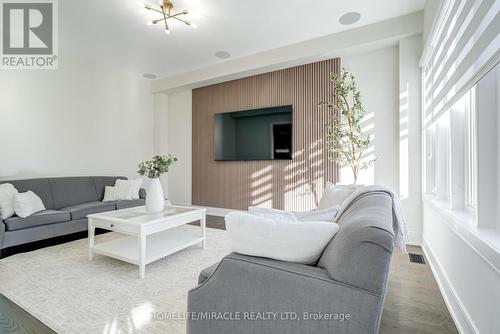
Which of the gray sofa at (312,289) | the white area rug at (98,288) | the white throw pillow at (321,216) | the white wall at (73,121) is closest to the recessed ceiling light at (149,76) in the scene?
the white wall at (73,121)

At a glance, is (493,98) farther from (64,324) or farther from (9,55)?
(9,55)

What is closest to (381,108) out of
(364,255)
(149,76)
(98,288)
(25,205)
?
(364,255)

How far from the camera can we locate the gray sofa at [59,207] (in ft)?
8.95

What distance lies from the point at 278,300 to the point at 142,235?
64.4 inches

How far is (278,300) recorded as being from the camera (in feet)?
3.20

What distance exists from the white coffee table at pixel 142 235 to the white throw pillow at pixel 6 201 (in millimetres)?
1088

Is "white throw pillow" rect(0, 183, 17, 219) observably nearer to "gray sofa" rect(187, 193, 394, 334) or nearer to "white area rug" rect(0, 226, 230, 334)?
"white area rug" rect(0, 226, 230, 334)

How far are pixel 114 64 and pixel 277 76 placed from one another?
3.11m

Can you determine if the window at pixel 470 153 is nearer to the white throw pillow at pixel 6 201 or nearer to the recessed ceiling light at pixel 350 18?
the recessed ceiling light at pixel 350 18

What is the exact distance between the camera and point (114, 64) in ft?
15.3

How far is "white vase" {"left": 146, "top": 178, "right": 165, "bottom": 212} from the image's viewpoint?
280 centimetres

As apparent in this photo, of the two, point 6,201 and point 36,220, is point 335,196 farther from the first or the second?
point 6,201

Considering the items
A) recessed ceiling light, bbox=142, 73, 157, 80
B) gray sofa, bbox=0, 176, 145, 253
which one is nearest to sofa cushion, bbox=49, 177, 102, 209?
gray sofa, bbox=0, 176, 145, 253

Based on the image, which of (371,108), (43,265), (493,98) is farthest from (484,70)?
(43,265)
